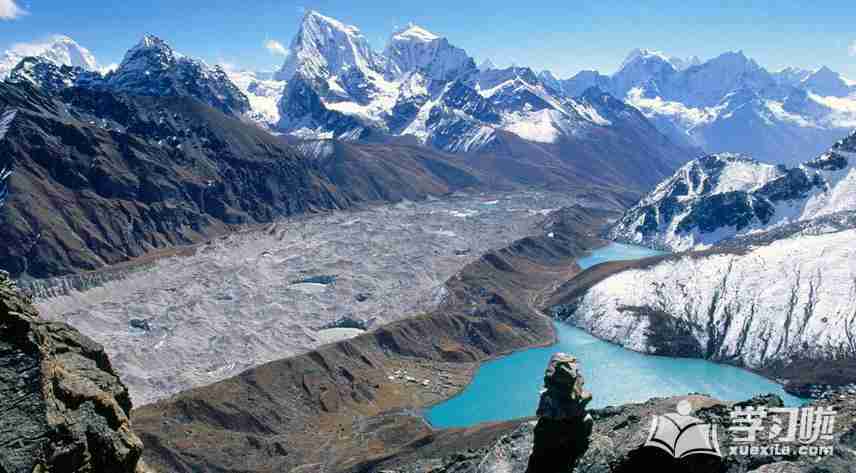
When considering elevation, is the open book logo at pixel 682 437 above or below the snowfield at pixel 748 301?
below

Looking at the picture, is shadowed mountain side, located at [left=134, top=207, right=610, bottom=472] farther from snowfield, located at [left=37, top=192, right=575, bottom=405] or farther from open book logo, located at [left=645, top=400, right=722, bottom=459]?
open book logo, located at [left=645, top=400, right=722, bottom=459]

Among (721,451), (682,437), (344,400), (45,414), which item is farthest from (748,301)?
(45,414)

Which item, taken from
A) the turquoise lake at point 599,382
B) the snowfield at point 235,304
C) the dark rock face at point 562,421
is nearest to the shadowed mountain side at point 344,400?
the turquoise lake at point 599,382

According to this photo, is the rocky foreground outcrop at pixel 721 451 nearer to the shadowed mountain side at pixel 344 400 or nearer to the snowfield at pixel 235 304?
the shadowed mountain side at pixel 344 400

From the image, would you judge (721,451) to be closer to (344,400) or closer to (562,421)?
(562,421)

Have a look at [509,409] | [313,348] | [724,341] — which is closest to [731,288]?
[724,341]

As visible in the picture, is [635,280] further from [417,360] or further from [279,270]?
[279,270]
